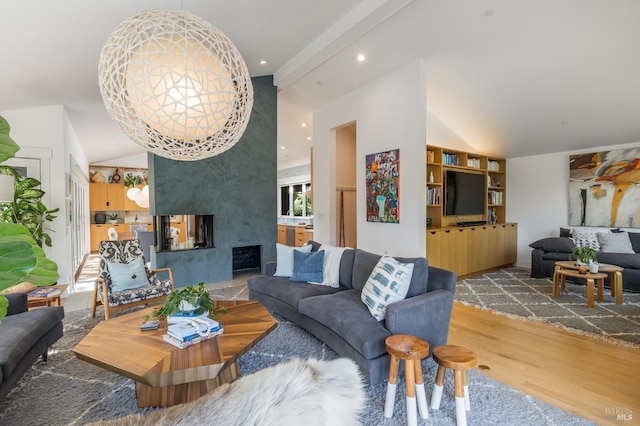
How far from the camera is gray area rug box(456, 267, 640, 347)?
3.19 metres

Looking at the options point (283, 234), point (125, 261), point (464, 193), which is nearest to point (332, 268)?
point (125, 261)

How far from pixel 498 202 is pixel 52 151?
7665 mm

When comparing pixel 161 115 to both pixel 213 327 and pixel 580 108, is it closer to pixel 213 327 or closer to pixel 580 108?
pixel 213 327

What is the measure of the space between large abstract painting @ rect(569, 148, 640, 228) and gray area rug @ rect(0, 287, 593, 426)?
480 cm

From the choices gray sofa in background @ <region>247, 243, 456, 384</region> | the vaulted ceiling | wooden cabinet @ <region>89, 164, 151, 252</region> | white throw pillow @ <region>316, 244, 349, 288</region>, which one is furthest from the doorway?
wooden cabinet @ <region>89, 164, 151, 252</region>

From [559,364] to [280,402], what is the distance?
2897 millimetres

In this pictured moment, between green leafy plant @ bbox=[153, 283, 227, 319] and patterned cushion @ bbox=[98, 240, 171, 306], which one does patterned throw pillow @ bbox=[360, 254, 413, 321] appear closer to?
green leafy plant @ bbox=[153, 283, 227, 319]

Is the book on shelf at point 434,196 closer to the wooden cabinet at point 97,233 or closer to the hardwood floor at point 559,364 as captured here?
the hardwood floor at point 559,364

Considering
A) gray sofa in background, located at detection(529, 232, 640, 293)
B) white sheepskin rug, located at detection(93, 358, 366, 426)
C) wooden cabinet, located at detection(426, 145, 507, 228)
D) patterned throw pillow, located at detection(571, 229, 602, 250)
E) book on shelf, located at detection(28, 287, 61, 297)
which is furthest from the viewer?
wooden cabinet, located at detection(426, 145, 507, 228)

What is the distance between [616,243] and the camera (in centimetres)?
487

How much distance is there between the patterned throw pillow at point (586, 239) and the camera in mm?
5027

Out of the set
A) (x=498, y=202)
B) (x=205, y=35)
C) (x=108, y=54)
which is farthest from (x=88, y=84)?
(x=498, y=202)

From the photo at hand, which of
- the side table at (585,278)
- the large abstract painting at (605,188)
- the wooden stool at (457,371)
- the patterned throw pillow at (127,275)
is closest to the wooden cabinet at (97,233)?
the patterned throw pillow at (127,275)

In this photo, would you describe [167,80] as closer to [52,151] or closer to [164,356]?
[164,356]
